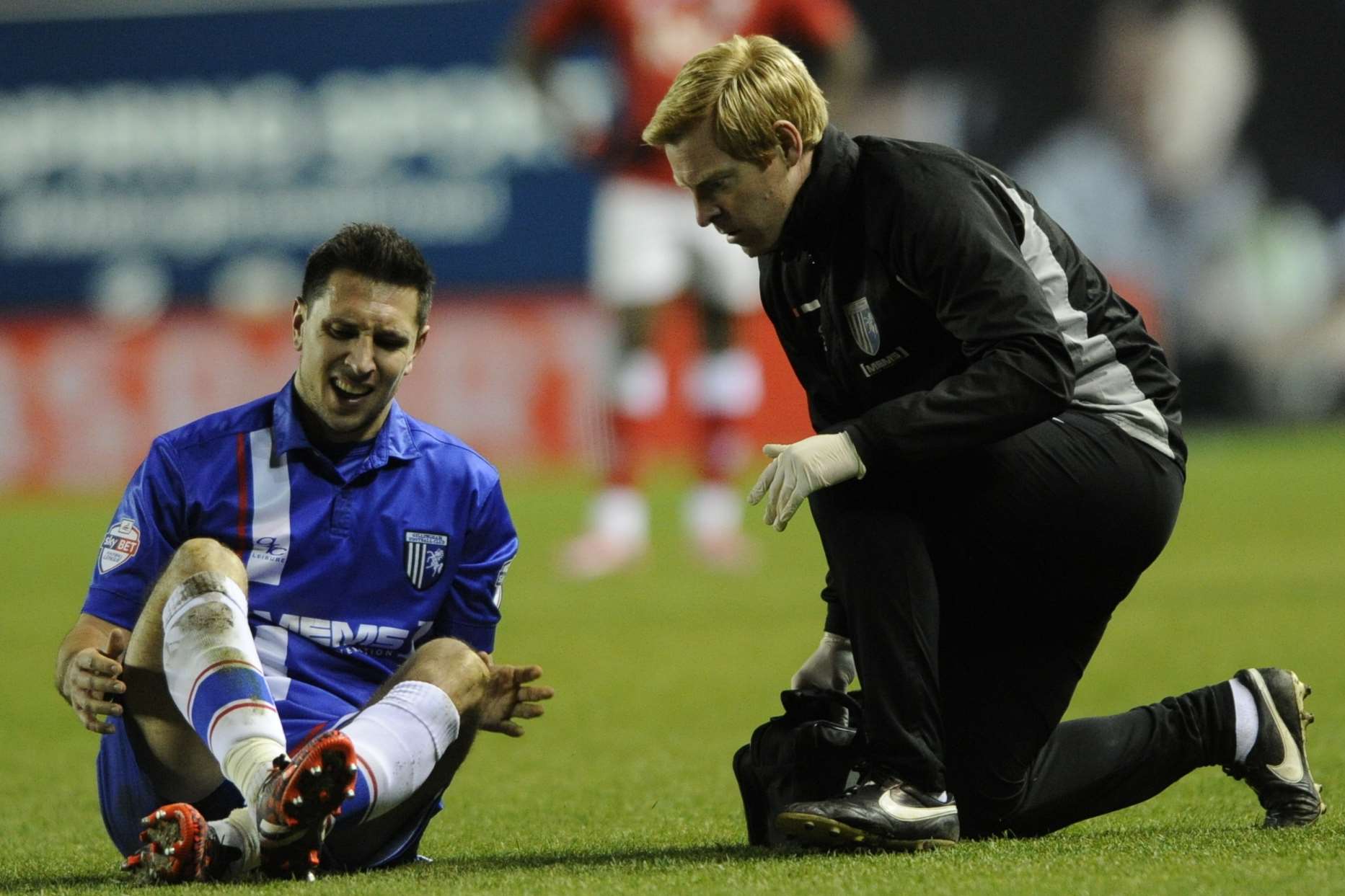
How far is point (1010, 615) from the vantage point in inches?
121

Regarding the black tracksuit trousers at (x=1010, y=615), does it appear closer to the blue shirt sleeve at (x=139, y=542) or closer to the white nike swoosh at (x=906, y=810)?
the white nike swoosh at (x=906, y=810)

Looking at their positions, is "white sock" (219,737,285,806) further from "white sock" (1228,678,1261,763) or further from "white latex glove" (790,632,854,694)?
"white sock" (1228,678,1261,763)

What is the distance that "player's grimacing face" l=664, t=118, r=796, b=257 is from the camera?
2.89 metres

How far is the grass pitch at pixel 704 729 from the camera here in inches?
107

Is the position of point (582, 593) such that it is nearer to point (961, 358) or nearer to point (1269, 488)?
point (1269, 488)

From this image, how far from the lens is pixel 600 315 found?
15.1 meters

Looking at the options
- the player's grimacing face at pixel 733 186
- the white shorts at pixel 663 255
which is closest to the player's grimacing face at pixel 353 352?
the player's grimacing face at pixel 733 186

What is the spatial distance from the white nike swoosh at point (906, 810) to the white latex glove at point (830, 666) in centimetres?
37

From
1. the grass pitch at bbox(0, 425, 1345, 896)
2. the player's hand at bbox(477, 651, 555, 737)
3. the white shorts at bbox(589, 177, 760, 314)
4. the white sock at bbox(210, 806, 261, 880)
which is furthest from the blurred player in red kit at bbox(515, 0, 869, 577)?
the white sock at bbox(210, 806, 261, 880)

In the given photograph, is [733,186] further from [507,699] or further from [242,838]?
[242,838]

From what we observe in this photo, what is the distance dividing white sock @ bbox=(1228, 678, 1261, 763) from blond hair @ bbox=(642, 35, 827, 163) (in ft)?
3.77

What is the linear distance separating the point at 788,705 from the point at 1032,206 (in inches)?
35.1

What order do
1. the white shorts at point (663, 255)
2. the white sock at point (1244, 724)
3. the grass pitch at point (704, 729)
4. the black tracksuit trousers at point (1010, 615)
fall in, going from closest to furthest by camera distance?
the grass pitch at point (704, 729) → the black tracksuit trousers at point (1010, 615) → the white sock at point (1244, 724) → the white shorts at point (663, 255)

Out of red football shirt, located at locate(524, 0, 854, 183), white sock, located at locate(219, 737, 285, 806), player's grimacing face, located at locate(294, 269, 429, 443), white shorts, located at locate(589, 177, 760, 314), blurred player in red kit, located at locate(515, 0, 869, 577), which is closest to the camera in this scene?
white sock, located at locate(219, 737, 285, 806)
